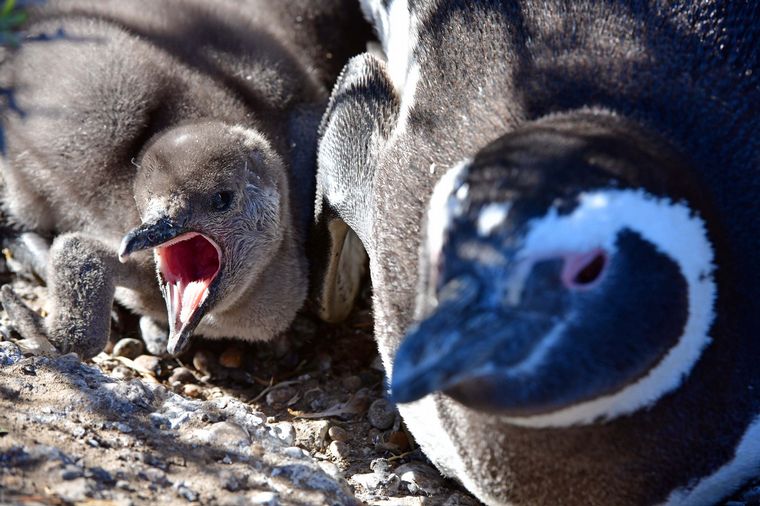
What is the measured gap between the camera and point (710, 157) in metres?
2.65

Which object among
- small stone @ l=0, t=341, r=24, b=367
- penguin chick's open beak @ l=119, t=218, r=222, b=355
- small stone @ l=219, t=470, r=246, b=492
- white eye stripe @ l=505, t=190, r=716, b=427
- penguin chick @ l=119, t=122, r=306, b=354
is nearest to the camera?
white eye stripe @ l=505, t=190, r=716, b=427

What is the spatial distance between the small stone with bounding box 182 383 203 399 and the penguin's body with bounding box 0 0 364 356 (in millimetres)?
212

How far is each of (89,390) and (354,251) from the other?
1448 millimetres

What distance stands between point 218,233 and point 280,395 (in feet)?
2.06

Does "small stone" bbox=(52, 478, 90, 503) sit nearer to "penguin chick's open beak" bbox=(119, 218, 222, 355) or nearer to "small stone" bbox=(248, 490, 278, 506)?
"small stone" bbox=(248, 490, 278, 506)

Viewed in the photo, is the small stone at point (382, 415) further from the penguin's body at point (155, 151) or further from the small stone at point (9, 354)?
the small stone at point (9, 354)

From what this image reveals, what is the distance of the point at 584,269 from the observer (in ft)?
7.19

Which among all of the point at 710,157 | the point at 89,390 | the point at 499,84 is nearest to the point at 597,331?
the point at 710,157

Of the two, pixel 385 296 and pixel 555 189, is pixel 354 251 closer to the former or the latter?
pixel 385 296

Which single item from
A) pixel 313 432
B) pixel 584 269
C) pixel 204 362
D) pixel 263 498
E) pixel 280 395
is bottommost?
pixel 204 362

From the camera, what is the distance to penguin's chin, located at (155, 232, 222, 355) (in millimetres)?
3426

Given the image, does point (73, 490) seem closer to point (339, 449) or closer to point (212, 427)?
point (212, 427)

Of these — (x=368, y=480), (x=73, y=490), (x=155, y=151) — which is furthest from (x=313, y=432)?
(x=73, y=490)

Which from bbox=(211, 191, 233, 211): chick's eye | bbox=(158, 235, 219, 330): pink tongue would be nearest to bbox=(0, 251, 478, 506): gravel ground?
bbox=(158, 235, 219, 330): pink tongue
